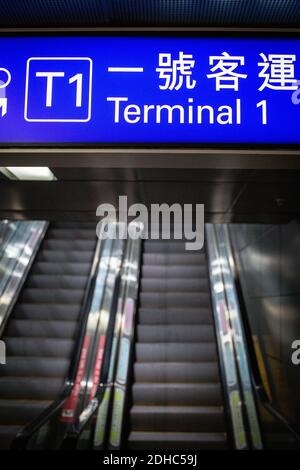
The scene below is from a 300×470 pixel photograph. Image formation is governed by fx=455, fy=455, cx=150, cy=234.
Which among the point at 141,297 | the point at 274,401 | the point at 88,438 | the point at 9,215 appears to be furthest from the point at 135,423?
the point at 9,215

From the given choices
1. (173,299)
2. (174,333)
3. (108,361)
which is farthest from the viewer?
(173,299)

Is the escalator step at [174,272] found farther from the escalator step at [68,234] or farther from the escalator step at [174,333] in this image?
the escalator step at [68,234]

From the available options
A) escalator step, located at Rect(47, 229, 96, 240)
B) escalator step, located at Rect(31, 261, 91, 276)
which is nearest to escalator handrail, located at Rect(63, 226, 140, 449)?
escalator step, located at Rect(31, 261, 91, 276)

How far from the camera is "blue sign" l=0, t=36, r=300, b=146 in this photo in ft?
6.35

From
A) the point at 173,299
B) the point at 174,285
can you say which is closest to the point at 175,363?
the point at 173,299

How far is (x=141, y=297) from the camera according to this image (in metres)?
7.82

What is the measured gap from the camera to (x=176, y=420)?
5754mm

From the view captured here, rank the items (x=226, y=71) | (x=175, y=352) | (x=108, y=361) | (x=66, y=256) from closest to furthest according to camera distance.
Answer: (x=226, y=71) → (x=108, y=361) → (x=175, y=352) → (x=66, y=256)

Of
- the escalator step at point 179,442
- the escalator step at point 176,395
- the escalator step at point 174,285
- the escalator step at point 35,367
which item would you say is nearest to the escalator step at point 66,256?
the escalator step at point 174,285

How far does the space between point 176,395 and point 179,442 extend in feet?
2.35

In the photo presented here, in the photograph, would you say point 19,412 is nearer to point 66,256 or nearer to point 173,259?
point 66,256

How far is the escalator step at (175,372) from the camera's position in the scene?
6320 millimetres

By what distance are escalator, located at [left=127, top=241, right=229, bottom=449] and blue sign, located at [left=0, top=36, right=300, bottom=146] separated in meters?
4.54
